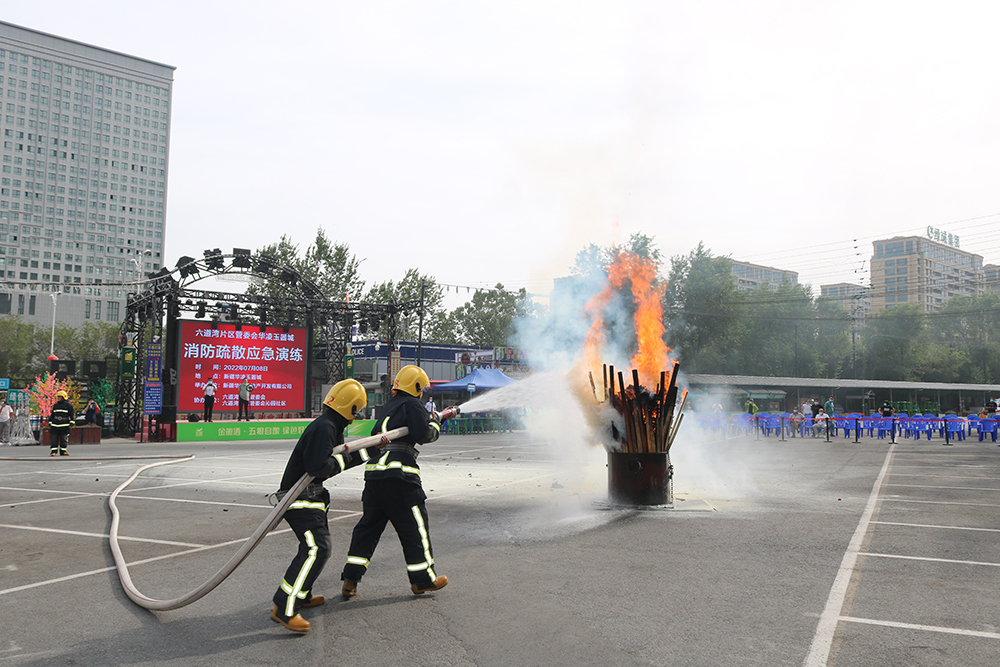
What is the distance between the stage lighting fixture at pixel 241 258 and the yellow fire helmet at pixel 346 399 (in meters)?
24.9

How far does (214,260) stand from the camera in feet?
92.9

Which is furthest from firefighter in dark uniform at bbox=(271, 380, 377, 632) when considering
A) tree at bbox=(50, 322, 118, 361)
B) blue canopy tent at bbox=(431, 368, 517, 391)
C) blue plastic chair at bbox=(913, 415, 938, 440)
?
tree at bbox=(50, 322, 118, 361)

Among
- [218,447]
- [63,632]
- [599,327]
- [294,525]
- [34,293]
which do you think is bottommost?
[218,447]

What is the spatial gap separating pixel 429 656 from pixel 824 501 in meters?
8.85

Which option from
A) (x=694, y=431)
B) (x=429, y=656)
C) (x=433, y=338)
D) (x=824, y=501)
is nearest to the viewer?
(x=429, y=656)

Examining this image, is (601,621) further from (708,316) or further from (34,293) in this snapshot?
(34,293)

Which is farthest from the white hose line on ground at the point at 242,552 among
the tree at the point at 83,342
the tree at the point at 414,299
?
the tree at the point at 83,342

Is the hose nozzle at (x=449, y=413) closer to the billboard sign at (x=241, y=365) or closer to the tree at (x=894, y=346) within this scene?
the billboard sign at (x=241, y=365)

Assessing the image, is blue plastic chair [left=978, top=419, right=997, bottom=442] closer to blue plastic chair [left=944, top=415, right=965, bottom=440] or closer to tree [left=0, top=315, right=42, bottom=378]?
blue plastic chair [left=944, top=415, right=965, bottom=440]

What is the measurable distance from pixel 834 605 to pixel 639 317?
659 centimetres

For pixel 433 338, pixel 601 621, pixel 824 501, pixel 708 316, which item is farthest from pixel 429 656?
pixel 433 338

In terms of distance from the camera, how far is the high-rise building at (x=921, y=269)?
107m

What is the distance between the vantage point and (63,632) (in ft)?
15.6

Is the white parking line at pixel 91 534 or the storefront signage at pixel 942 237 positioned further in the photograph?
the storefront signage at pixel 942 237
